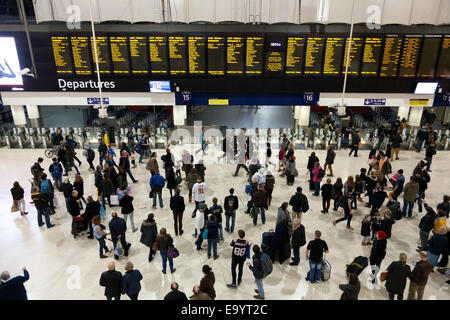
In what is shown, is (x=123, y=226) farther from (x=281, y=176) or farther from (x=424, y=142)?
(x=424, y=142)

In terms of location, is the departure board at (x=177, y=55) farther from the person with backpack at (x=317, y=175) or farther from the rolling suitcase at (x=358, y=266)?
the rolling suitcase at (x=358, y=266)

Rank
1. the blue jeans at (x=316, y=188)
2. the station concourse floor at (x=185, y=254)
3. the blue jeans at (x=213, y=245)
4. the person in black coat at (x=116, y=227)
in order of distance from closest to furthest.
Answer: the station concourse floor at (x=185, y=254)
the person in black coat at (x=116, y=227)
the blue jeans at (x=213, y=245)
the blue jeans at (x=316, y=188)

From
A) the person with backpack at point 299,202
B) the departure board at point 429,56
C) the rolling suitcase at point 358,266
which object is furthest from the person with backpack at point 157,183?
the departure board at point 429,56

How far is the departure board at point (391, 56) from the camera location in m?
14.3

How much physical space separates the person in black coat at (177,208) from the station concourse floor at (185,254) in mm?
254

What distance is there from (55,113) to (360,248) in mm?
20899

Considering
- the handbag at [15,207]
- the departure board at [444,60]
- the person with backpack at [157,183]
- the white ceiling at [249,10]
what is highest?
the white ceiling at [249,10]

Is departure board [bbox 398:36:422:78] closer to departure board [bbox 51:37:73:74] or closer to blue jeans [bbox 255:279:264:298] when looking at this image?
blue jeans [bbox 255:279:264:298]

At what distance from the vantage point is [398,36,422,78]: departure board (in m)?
14.3

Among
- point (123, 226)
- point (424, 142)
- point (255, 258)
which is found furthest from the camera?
point (424, 142)

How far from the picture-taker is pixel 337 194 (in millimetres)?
10250

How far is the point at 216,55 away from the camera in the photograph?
1450 centimetres

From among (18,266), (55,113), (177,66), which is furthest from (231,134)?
(55,113)

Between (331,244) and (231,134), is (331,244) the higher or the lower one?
the lower one
